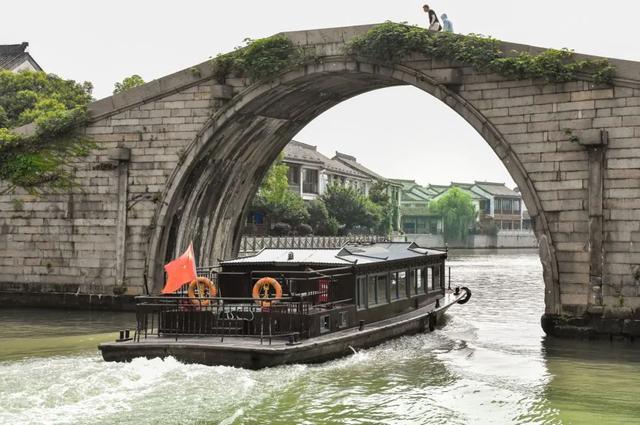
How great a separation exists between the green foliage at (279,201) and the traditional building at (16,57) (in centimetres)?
1179

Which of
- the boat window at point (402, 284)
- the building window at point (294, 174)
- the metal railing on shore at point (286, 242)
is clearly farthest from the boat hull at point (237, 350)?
the building window at point (294, 174)

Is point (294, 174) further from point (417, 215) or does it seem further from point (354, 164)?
point (417, 215)

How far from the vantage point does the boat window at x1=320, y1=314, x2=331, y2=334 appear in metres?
14.3

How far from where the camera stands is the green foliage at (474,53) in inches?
680

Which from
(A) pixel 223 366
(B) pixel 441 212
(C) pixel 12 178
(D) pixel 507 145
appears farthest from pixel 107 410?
(B) pixel 441 212

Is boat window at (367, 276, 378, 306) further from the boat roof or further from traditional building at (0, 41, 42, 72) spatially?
traditional building at (0, 41, 42, 72)

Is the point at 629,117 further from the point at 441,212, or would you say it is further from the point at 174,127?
the point at 441,212

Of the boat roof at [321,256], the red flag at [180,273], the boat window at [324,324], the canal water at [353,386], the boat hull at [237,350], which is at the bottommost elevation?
the canal water at [353,386]

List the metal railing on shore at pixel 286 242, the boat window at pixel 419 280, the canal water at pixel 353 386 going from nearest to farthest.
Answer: the canal water at pixel 353 386, the boat window at pixel 419 280, the metal railing on shore at pixel 286 242

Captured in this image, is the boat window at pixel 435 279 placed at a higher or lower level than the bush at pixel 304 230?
lower

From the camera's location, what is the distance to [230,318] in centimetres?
1393

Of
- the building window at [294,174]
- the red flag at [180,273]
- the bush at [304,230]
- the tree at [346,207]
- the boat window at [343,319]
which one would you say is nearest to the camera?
the red flag at [180,273]

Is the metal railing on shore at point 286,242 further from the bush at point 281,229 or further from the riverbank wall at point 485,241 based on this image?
the riverbank wall at point 485,241

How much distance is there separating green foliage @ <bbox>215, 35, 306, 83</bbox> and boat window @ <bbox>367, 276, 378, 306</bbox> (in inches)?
248
